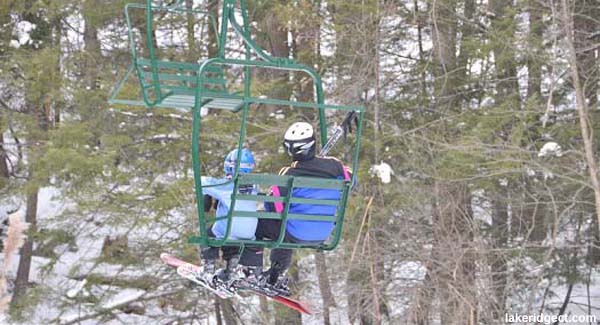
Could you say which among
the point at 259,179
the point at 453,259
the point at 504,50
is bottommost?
the point at 453,259

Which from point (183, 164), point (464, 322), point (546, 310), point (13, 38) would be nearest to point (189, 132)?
point (183, 164)

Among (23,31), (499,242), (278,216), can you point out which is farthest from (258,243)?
(23,31)

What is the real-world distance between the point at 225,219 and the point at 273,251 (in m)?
1.09

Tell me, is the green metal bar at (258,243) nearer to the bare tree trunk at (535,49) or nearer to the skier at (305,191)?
the skier at (305,191)

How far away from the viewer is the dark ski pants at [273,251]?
570 centimetres

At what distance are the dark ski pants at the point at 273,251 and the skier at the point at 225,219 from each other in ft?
0.27

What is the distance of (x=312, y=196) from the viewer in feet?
17.6

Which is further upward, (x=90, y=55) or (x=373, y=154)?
(x=90, y=55)

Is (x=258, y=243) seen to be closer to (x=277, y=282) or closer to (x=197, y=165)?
(x=197, y=165)

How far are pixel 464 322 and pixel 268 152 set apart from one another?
13.5 ft

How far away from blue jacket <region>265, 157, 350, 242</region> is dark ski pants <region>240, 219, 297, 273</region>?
10 centimetres

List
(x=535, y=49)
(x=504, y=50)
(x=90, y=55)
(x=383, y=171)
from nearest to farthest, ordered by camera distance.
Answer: (x=383, y=171) < (x=535, y=49) < (x=504, y=50) < (x=90, y=55)

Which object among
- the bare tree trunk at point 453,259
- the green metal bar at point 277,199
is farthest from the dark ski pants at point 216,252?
the bare tree trunk at point 453,259

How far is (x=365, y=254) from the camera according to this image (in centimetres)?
1198
